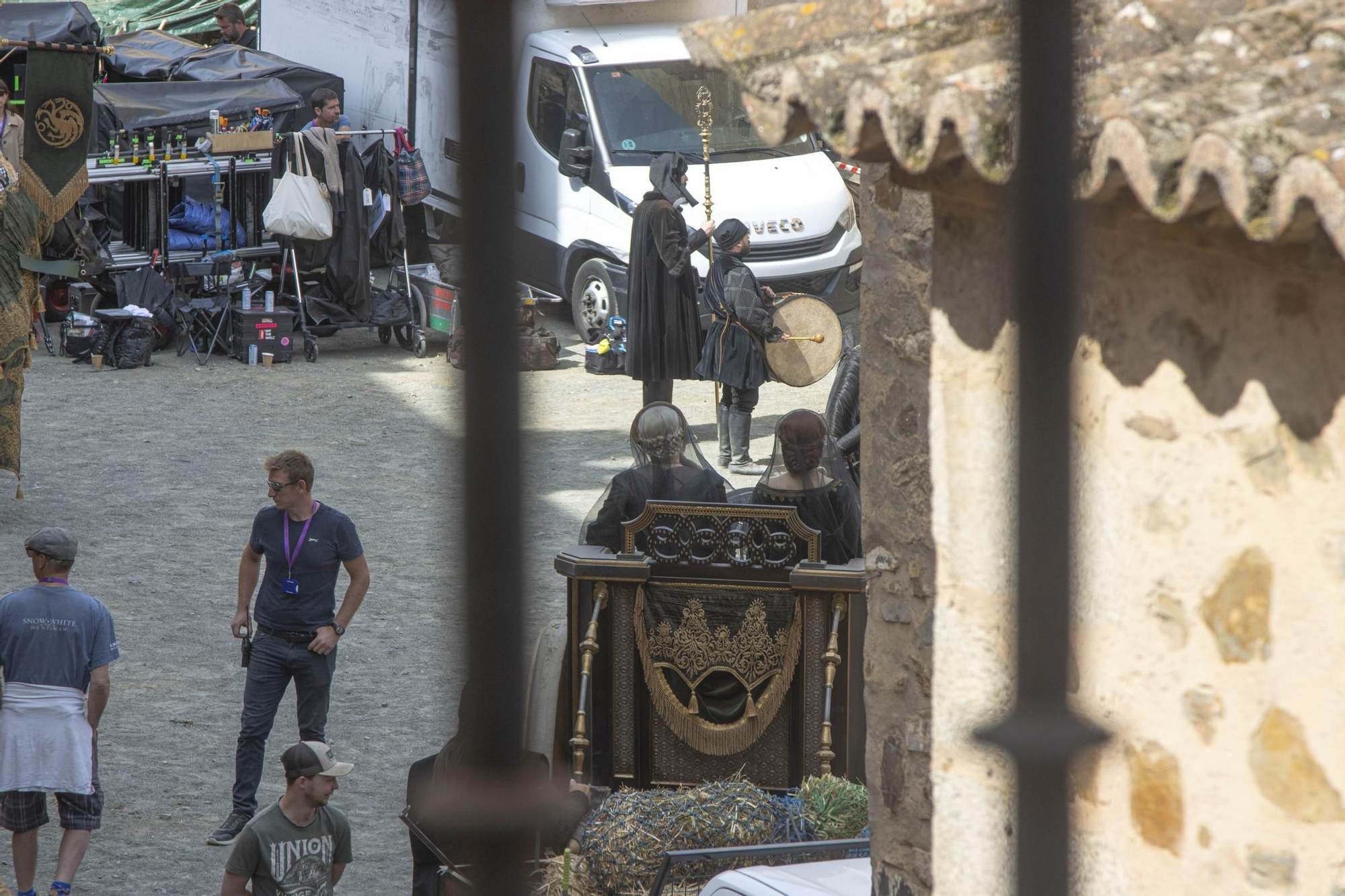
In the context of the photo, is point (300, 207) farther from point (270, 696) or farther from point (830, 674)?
point (830, 674)

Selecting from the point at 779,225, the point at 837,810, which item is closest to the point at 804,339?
the point at 779,225

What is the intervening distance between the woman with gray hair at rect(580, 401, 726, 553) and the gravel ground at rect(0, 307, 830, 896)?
42 cm

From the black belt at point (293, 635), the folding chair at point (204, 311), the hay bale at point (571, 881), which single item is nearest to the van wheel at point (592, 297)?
the folding chair at point (204, 311)

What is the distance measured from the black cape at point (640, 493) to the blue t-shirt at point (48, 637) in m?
1.90

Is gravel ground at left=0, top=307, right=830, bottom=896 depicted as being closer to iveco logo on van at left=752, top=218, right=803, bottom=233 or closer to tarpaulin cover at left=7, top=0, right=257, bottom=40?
iveco logo on van at left=752, top=218, right=803, bottom=233

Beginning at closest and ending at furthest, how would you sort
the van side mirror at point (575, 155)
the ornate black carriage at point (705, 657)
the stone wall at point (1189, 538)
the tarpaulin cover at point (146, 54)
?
the stone wall at point (1189, 538), the ornate black carriage at point (705, 657), the van side mirror at point (575, 155), the tarpaulin cover at point (146, 54)

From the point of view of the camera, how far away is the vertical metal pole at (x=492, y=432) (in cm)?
110

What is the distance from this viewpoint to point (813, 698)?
6078mm

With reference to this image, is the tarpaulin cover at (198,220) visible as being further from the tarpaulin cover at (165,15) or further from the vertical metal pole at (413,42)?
the tarpaulin cover at (165,15)

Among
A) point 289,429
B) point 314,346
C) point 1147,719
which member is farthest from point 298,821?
point 314,346

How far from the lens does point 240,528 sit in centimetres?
1070

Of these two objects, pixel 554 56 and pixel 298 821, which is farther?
pixel 554 56

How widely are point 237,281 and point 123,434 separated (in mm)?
2784

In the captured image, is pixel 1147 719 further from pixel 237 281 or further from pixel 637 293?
pixel 237 281
